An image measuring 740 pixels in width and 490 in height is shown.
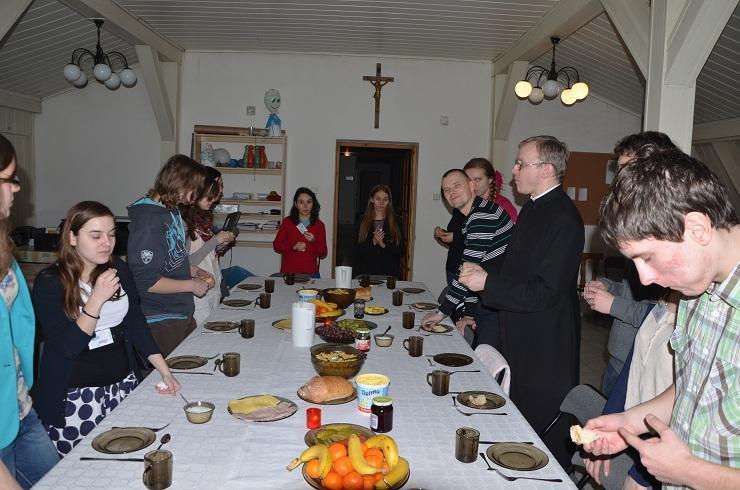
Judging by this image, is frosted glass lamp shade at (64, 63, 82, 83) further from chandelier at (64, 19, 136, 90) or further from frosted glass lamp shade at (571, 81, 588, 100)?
frosted glass lamp shade at (571, 81, 588, 100)

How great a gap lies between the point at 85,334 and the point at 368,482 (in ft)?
4.24

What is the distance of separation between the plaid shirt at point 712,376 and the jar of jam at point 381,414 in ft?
2.57

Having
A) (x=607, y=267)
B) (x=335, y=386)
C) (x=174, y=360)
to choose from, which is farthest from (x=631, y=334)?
(x=607, y=267)

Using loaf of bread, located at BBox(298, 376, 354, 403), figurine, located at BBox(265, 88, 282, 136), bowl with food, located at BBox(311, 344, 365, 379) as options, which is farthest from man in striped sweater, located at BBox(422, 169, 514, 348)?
figurine, located at BBox(265, 88, 282, 136)

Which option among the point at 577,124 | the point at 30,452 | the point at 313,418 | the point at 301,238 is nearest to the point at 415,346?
the point at 313,418

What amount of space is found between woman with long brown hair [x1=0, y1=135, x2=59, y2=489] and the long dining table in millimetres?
271

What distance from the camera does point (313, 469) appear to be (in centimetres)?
143

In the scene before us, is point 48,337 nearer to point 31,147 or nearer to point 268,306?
→ point 268,306

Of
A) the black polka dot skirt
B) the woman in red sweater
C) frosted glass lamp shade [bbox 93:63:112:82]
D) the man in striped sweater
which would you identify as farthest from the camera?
frosted glass lamp shade [bbox 93:63:112:82]

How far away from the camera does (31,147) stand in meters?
7.84

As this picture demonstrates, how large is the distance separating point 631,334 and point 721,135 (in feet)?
19.0

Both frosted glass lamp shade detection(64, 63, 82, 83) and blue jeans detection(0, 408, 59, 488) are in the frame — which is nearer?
blue jeans detection(0, 408, 59, 488)

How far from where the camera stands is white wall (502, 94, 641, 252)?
814 cm

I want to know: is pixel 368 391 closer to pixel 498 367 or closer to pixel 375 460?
pixel 375 460
